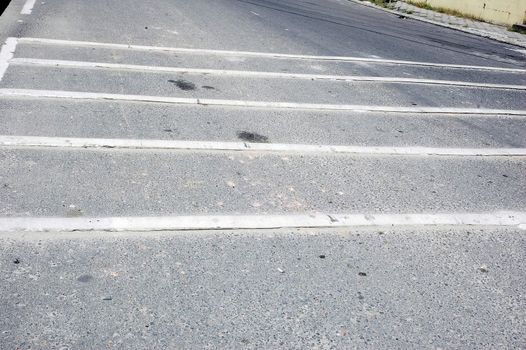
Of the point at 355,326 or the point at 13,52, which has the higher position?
the point at 13,52

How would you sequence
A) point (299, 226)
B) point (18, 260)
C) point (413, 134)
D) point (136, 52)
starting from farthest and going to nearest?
point (136, 52), point (413, 134), point (299, 226), point (18, 260)

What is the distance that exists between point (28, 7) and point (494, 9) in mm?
→ 15023

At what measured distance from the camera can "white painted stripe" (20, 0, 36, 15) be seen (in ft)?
38.4

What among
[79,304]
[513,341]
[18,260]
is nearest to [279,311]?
[79,304]

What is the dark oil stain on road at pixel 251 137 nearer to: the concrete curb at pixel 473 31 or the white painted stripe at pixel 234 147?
the white painted stripe at pixel 234 147

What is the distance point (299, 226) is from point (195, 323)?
1461 millimetres

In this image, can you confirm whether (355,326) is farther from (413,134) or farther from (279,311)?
(413,134)

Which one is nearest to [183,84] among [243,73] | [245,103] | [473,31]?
[245,103]

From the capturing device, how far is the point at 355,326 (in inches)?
130

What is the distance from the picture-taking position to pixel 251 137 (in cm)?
620

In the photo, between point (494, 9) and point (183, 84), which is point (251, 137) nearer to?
point (183, 84)

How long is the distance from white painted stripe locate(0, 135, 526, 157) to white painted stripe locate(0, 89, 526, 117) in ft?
4.60

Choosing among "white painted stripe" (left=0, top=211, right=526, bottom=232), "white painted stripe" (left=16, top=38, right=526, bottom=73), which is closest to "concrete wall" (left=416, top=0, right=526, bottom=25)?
"white painted stripe" (left=16, top=38, right=526, bottom=73)

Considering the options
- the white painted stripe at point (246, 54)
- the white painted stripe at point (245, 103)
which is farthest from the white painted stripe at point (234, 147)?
the white painted stripe at point (246, 54)
